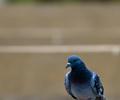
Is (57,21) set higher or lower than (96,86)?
lower

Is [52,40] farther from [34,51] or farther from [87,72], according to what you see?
[87,72]

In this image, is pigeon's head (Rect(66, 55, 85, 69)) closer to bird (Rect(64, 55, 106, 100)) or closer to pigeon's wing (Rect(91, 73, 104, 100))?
bird (Rect(64, 55, 106, 100))

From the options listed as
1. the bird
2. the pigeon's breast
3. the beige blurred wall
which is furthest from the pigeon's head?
the beige blurred wall

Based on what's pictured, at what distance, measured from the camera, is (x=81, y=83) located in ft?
20.5

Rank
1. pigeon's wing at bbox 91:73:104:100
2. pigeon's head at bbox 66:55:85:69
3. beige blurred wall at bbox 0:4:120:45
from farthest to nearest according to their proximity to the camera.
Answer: beige blurred wall at bbox 0:4:120:45
pigeon's wing at bbox 91:73:104:100
pigeon's head at bbox 66:55:85:69

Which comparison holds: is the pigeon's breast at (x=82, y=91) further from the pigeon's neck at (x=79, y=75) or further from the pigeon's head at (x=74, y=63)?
the pigeon's head at (x=74, y=63)

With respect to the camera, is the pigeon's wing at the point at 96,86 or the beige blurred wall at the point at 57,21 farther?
the beige blurred wall at the point at 57,21

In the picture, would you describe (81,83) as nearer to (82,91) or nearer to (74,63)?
(82,91)

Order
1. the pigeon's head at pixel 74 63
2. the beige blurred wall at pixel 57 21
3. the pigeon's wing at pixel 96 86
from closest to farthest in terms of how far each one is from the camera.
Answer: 1. the pigeon's head at pixel 74 63
2. the pigeon's wing at pixel 96 86
3. the beige blurred wall at pixel 57 21

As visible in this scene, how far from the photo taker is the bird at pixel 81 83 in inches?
245

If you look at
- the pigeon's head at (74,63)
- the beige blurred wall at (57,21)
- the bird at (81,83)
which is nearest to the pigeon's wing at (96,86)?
the bird at (81,83)

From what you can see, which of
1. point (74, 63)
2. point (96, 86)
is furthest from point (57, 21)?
point (74, 63)

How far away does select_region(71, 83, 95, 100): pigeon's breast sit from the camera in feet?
20.5

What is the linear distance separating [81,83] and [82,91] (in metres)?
0.07
